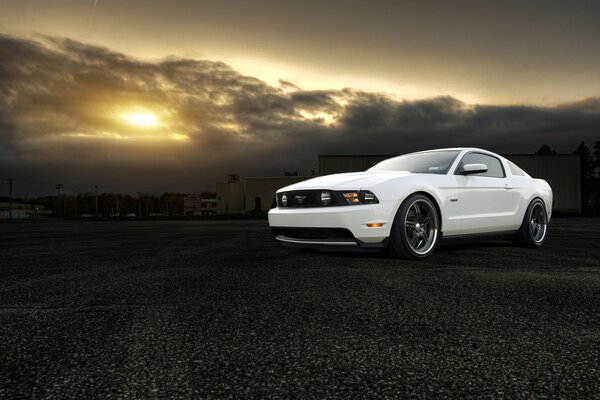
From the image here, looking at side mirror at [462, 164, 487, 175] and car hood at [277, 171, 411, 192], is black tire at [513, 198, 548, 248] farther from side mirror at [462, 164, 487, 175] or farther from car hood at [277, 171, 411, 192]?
car hood at [277, 171, 411, 192]

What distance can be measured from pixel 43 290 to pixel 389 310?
285cm

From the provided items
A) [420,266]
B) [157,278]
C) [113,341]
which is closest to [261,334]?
[113,341]

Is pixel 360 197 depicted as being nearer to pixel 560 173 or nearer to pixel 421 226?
pixel 421 226

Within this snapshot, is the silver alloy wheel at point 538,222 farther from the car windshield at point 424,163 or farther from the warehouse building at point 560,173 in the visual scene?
the warehouse building at point 560,173

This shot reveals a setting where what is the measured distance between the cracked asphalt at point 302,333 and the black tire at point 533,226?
2766 mm

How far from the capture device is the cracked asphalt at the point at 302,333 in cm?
165

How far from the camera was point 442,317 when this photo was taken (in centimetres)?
267

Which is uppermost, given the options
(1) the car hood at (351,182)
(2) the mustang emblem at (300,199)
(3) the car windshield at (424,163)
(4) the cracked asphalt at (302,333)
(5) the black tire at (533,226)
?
(3) the car windshield at (424,163)

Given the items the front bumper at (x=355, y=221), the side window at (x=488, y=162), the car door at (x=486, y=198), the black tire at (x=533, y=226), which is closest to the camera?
the front bumper at (x=355, y=221)

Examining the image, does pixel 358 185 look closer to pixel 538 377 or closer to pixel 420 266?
pixel 420 266

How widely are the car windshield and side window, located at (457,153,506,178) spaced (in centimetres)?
29

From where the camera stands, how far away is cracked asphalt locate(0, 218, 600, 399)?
1.65 m

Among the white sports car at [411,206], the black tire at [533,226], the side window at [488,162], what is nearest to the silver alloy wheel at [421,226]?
the white sports car at [411,206]

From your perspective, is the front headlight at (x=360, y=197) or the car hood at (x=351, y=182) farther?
the car hood at (x=351, y=182)
